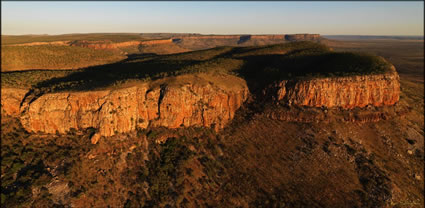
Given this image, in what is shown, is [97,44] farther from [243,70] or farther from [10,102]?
[243,70]

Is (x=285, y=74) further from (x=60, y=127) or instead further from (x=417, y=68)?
(x=417, y=68)

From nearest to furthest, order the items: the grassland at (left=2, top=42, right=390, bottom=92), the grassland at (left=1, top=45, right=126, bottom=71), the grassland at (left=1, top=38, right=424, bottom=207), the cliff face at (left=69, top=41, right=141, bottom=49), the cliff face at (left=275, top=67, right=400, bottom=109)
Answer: the grassland at (left=1, top=38, right=424, bottom=207) < the cliff face at (left=275, top=67, right=400, bottom=109) < the grassland at (left=2, top=42, right=390, bottom=92) < the grassland at (left=1, top=45, right=126, bottom=71) < the cliff face at (left=69, top=41, right=141, bottom=49)

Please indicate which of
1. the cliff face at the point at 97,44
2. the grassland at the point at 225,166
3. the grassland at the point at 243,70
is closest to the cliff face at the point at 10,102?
the grassland at the point at 225,166

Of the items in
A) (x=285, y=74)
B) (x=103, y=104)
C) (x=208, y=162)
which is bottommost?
(x=208, y=162)

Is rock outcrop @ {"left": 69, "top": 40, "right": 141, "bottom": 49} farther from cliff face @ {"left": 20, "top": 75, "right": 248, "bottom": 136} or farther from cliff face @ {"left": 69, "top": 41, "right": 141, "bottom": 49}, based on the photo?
cliff face @ {"left": 20, "top": 75, "right": 248, "bottom": 136}

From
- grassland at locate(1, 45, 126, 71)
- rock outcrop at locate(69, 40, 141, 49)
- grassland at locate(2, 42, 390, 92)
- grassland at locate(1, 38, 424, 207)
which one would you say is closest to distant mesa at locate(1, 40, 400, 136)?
grassland at locate(2, 42, 390, 92)

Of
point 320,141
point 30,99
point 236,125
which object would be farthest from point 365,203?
point 30,99
